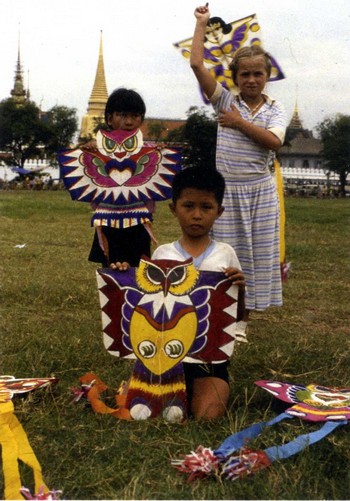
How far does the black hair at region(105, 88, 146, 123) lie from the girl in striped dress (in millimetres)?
336

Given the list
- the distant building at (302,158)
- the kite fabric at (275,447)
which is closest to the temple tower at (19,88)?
the distant building at (302,158)

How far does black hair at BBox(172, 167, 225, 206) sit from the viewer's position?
3.21 meters

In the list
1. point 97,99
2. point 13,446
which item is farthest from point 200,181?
point 97,99

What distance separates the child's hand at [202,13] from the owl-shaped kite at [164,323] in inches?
53.3

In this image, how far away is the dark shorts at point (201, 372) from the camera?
130 inches

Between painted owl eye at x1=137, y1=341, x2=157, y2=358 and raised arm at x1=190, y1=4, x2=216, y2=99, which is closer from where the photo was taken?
painted owl eye at x1=137, y1=341, x2=157, y2=358

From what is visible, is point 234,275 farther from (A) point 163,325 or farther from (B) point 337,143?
(B) point 337,143

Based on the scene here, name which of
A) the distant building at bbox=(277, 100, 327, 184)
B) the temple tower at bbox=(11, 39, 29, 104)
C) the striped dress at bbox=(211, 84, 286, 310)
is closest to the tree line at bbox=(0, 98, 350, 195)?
the temple tower at bbox=(11, 39, 29, 104)

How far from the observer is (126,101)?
384 centimetres

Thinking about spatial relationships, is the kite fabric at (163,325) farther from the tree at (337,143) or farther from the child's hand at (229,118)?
the tree at (337,143)

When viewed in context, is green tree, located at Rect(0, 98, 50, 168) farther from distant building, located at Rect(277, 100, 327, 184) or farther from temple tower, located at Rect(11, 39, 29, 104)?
distant building, located at Rect(277, 100, 327, 184)

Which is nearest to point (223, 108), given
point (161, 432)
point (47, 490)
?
point (161, 432)

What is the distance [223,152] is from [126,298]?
127 cm

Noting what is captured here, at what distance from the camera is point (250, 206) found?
4.12 meters
